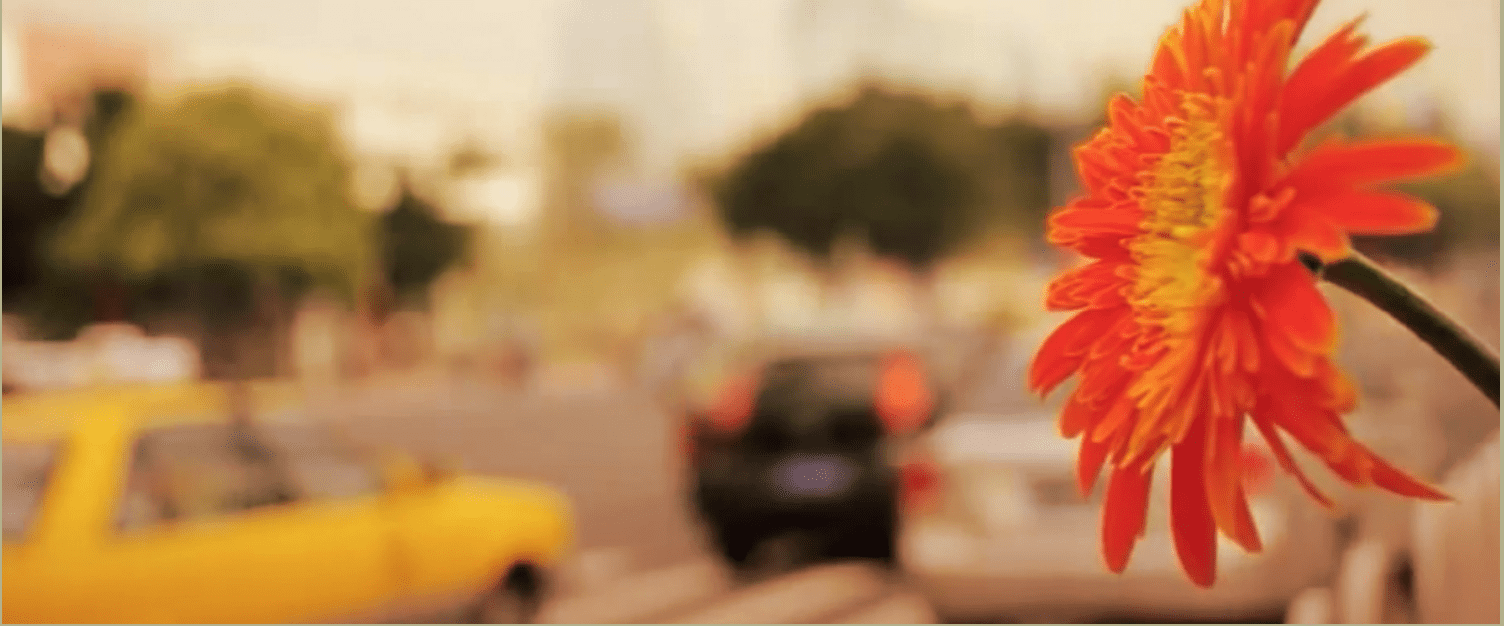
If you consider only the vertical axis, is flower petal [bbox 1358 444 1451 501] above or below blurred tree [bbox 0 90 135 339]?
below

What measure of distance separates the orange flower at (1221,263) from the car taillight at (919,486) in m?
4.50

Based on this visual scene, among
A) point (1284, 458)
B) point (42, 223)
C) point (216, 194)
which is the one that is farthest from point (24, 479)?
point (216, 194)

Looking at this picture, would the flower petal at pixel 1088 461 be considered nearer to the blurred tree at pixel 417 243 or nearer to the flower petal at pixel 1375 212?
the flower petal at pixel 1375 212

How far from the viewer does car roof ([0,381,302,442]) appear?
4.55 meters

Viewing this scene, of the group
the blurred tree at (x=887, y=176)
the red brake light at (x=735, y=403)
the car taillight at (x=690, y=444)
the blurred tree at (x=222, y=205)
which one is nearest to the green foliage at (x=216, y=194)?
the blurred tree at (x=222, y=205)

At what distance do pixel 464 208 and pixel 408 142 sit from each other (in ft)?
21.2

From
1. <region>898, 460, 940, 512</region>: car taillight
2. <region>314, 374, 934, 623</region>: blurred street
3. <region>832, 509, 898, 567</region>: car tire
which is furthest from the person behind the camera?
<region>832, 509, 898, 567</region>: car tire

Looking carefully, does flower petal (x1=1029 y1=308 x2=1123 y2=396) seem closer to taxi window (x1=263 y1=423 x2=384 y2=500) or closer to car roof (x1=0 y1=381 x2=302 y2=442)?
car roof (x1=0 y1=381 x2=302 y2=442)

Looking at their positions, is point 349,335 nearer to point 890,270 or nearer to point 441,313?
point 441,313

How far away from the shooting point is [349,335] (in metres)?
40.4

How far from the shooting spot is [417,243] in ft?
123

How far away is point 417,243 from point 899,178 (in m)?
12.1

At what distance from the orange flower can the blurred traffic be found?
0.05m

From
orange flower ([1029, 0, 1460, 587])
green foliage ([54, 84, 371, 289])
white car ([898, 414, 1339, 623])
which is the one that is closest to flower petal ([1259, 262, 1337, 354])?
orange flower ([1029, 0, 1460, 587])
